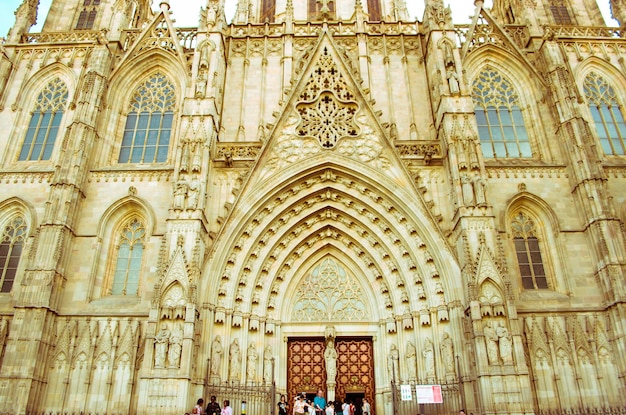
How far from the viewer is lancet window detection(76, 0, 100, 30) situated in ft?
79.8

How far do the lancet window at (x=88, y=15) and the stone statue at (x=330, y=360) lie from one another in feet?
62.8

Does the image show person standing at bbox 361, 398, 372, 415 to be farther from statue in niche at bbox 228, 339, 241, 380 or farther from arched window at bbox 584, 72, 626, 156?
arched window at bbox 584, 72, 626, 156

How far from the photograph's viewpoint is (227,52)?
21.7m

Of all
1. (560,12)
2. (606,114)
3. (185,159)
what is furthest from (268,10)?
(606,114)

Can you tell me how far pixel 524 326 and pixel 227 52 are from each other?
16.0m

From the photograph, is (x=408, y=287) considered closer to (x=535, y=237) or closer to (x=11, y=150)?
(x=535, y=237)

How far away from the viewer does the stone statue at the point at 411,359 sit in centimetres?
1572

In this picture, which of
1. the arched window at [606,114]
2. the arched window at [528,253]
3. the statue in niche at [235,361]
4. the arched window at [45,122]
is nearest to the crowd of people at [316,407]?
the statue in niche at [235,361]

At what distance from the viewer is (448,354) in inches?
600

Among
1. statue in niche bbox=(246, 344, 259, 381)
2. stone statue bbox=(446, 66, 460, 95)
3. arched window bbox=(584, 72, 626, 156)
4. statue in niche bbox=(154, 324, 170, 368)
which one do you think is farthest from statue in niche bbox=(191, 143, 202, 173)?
arched window bbox=(584, 72, 626, 156)

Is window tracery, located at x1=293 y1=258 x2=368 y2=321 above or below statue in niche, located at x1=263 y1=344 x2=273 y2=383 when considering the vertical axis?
above

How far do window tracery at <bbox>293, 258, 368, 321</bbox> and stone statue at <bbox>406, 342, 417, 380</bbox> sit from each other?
6.66ft

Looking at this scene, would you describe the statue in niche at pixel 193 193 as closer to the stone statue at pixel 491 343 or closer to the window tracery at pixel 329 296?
the window tracery at pixel 329 296

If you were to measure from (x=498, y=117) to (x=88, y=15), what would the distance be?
2024cm
